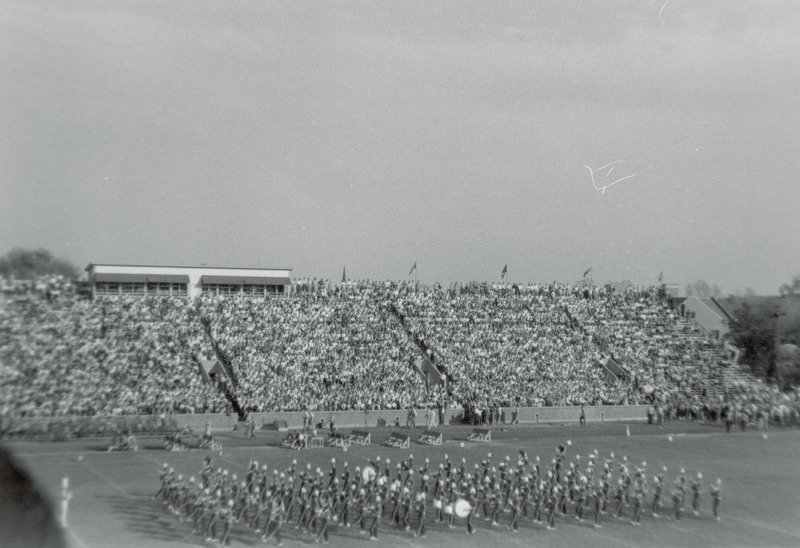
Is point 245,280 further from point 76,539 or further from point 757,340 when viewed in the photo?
point 757,340

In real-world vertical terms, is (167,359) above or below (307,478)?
above

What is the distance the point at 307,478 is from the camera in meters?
20.6

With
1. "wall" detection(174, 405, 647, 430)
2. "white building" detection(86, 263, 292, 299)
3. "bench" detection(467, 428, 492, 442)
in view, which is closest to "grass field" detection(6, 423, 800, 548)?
"bench" detection(467, 428, 492, 442)

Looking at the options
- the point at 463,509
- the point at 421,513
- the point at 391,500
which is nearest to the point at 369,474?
the point at 391,500

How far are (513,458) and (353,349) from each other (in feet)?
50.7

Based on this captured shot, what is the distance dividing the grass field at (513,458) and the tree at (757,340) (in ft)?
62.2

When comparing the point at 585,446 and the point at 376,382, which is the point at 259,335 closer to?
the point at 376,382

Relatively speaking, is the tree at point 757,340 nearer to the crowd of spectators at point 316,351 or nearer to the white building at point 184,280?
the crowd of spectators at point 316,351

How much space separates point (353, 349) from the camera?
144 feet

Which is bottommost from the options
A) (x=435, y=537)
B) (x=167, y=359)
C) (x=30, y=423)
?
(x=435, y=537)

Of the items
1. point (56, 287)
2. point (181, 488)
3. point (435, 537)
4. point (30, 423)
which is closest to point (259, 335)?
point (56, 287)

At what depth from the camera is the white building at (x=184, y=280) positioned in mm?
44375

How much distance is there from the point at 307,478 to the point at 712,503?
11750 millimetres

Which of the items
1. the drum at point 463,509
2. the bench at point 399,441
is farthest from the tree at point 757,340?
the drum at point 463,509
